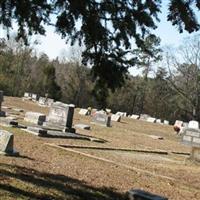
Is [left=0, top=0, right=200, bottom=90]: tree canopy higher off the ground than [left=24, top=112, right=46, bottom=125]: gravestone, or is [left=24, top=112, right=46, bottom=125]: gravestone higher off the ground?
[left=0, top=0, right=200, bottom=90]: tree canopy

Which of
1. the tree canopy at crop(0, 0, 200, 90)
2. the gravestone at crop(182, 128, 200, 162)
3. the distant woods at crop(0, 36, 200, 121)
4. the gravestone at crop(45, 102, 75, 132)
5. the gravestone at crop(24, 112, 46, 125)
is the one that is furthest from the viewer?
the distant woods at crop(0, 36, 200, 121)

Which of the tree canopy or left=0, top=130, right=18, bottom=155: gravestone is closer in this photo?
the tree canopy

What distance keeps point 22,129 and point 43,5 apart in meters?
13.1

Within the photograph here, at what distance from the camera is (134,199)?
9.14m

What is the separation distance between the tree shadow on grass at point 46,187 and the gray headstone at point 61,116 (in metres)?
12.2

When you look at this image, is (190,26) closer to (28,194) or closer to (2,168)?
(28,194)

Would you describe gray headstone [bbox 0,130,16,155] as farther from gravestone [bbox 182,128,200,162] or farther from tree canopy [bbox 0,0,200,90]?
gravestone [bbox 182,128,200,162]

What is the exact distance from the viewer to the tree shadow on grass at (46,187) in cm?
867

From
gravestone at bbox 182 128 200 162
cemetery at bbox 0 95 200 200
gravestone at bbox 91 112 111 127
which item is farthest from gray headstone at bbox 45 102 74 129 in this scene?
gravestone at bbox 91 112 111 127

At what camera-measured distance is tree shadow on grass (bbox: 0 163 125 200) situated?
8672 millimetres

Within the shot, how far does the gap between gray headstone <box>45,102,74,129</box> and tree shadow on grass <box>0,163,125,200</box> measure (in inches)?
482

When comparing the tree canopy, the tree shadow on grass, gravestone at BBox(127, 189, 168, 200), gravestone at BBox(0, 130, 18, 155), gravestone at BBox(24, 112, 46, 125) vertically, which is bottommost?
the tree shadow on grass

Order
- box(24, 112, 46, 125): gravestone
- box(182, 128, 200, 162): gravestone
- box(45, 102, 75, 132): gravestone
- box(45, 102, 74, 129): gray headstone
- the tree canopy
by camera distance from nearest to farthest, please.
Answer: the tree canopy
box(45, 102, 75, 132): gravestone
box(45, 102, 74, 129): gray headstone
box(24, 112, 46, 125): gravestone
box(182, 128, 200, 162): gravestone

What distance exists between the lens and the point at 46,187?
942 cm
